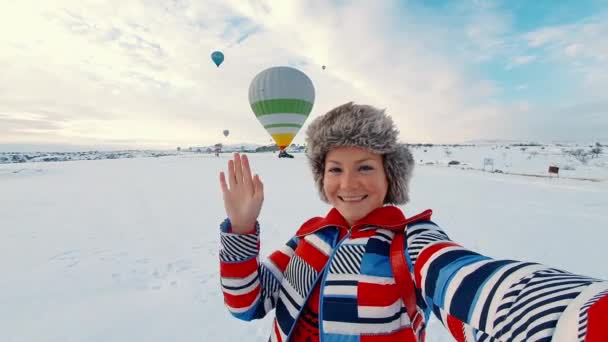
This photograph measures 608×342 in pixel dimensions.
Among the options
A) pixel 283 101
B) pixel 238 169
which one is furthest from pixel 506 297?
pixel 283 101

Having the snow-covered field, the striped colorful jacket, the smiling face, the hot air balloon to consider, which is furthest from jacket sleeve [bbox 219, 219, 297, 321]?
the hot air balloon

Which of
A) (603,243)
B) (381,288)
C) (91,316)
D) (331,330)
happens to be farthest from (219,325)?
(603,243)

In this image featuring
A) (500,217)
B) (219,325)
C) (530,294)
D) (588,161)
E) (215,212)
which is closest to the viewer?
(530,294)

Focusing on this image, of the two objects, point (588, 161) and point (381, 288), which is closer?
point (381, 288)

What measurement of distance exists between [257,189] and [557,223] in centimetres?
843

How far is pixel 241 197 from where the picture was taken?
1.38m

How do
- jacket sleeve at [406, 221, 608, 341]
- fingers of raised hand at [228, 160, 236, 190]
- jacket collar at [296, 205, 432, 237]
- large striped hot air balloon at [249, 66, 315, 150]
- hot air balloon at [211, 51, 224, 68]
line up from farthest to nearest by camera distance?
1. hot air balloon at [211, 51, 224, 68]
2. large striped hot air balloon at [249, 66, 315, 150]
3. fingers of raised hand at [228, 160, 236, 190]
4. jacket collar at [296, 205, 432, 237]
5. jacket sleeve at [406, 221, 608, 341]

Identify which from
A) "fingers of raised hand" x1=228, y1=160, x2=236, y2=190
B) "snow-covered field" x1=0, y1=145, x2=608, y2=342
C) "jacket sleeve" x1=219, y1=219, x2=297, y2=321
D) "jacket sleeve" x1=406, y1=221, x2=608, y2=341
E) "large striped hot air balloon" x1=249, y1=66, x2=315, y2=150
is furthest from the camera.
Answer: "large striped hot air balloon" x1=249, y1=66, x2=315, y2=150

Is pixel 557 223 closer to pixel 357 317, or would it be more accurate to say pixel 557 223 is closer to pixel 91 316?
pixel 357 317

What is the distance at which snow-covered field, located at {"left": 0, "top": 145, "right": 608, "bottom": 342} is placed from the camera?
10.9ft

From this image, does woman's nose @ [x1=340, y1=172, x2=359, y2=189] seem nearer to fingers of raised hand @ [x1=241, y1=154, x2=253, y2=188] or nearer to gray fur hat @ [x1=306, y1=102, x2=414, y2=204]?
gray fur hat @ [x1=306, y1=102, x2=414, y2=204]

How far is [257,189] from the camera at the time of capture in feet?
4.67

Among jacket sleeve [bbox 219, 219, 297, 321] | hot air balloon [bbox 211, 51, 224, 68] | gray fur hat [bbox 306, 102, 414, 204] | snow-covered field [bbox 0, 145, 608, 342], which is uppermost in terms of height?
hot air balloon [bbox 211, 51, 224, 68]

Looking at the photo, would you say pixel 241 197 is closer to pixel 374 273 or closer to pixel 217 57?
pixel 374 273
